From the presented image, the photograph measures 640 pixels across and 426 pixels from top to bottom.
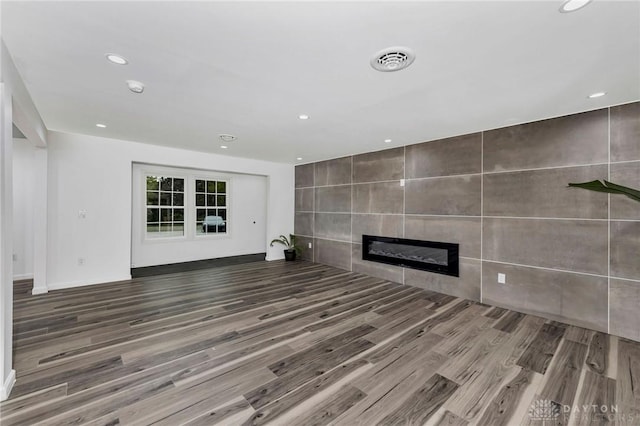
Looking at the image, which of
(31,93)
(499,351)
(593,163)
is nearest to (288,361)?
(499,351)

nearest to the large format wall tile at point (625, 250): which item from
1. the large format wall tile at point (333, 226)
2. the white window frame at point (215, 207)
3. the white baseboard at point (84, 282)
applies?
the large format wall tile at point (333, 226)

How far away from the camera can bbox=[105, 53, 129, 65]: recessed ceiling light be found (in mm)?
1931

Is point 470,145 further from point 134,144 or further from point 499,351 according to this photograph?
point 134,144

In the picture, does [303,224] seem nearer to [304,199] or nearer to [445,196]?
[304,199]

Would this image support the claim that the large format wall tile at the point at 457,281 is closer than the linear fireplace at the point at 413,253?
Yes

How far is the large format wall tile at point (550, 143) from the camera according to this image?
9.56ft

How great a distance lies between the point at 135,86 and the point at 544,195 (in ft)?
14.8

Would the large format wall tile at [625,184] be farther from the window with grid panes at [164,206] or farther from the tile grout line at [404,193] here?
the window with grid panes at [164,206]

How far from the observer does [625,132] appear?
2750 millimetres

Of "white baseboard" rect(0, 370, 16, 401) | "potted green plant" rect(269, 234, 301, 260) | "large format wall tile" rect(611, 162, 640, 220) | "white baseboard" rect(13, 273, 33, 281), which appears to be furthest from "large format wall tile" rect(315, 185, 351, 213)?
"white baseboard" rect(13, 273, 33, 281)

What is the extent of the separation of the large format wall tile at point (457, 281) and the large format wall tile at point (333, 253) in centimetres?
143

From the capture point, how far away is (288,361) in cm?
228

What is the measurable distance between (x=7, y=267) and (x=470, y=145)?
4900mm

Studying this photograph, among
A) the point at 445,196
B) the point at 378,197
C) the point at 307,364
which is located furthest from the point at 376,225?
the point at 307,364
